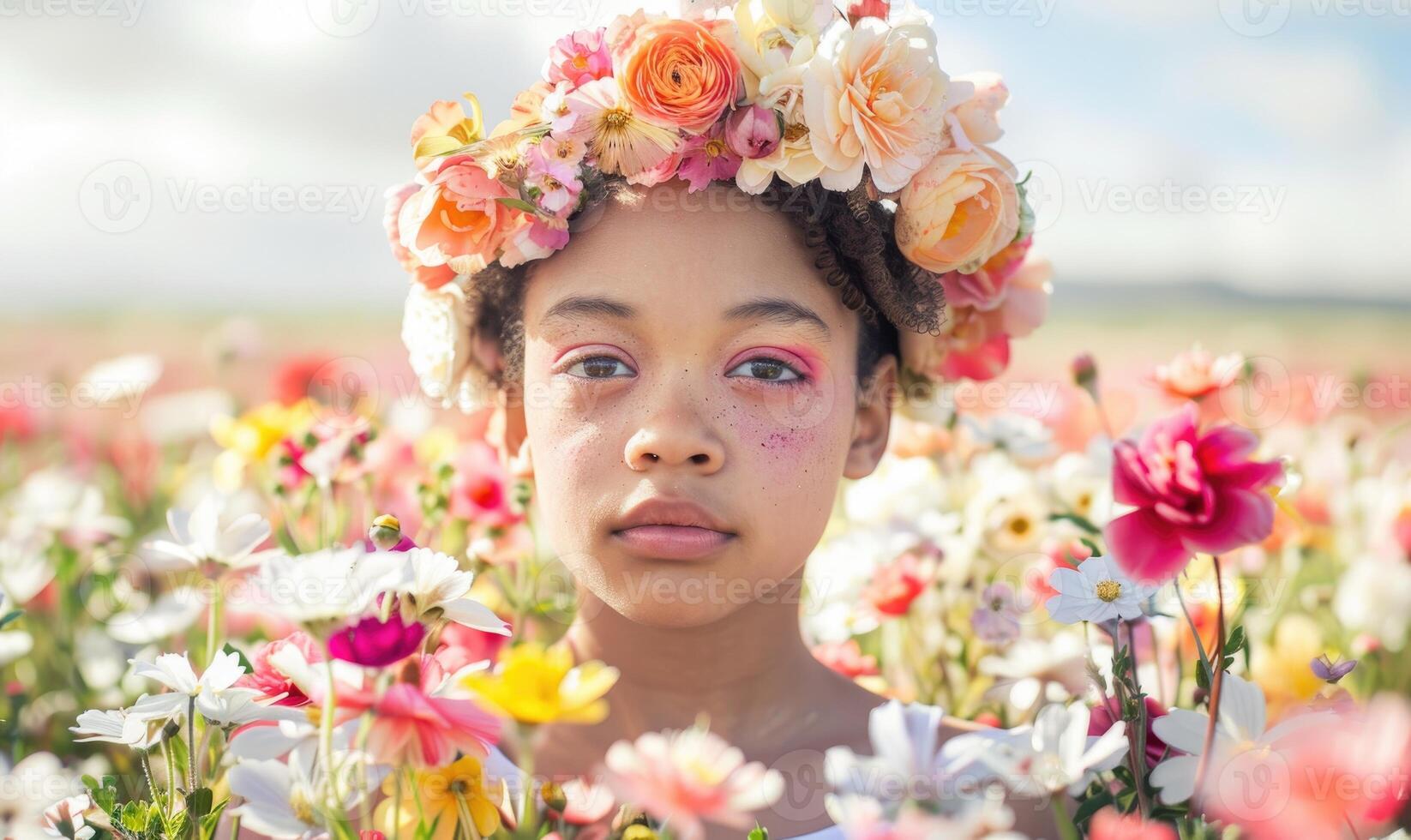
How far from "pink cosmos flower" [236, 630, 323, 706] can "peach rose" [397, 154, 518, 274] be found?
20.0 inches

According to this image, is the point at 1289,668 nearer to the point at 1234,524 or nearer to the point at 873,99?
the point at 1234,524

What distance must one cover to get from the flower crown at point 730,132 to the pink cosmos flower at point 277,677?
524mm

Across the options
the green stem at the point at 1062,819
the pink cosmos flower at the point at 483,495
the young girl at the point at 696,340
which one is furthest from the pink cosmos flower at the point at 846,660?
the green stem at the point at 1062,819

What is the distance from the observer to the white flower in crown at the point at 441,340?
5.59 ft

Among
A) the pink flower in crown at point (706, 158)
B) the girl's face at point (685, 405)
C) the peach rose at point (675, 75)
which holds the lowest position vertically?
the girl's face at point (685, 405)

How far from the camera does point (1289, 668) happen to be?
177 centimetres

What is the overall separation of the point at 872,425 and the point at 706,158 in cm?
46

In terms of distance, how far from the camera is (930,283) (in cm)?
164

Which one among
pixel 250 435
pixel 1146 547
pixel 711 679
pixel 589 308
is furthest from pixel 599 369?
pixel 250 435

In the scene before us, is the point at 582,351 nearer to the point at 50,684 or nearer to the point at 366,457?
the point at 366,457

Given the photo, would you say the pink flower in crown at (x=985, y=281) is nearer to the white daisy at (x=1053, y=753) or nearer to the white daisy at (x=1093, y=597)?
the white daisy at (x=1093, y=597)

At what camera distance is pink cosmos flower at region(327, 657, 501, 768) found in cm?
92

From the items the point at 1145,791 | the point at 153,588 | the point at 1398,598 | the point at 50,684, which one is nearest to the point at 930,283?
the point at 1145,791

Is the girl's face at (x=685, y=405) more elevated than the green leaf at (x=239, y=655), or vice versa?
the girl's face at (x=685, y=405)
